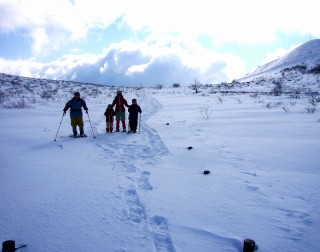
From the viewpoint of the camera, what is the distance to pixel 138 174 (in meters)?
→ 5.91

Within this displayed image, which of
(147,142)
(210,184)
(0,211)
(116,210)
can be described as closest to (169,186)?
(210,184)

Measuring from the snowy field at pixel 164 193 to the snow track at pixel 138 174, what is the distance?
17mm

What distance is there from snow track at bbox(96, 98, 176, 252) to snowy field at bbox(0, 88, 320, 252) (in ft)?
0.05

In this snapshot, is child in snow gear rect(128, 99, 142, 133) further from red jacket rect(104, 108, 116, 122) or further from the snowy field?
the snowy field

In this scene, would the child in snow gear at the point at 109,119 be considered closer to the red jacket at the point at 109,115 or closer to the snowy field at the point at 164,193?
the red jacket at the point at 109,115

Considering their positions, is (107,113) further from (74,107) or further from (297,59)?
(297,59)

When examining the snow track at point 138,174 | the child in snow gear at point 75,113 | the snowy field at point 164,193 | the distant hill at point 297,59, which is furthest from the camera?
the distant hill at point 297,59

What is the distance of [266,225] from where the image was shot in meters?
3.81

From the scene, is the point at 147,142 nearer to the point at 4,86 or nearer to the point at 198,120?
the point at 198,120

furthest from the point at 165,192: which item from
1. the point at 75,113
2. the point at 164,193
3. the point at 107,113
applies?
the point at 107,113

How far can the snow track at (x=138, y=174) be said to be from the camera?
3701 millimetres

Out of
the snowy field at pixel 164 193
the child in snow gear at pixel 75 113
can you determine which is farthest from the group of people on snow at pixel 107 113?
the snowy field at pixel 164 193

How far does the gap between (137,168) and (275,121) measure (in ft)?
23.0

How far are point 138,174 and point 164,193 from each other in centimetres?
114
